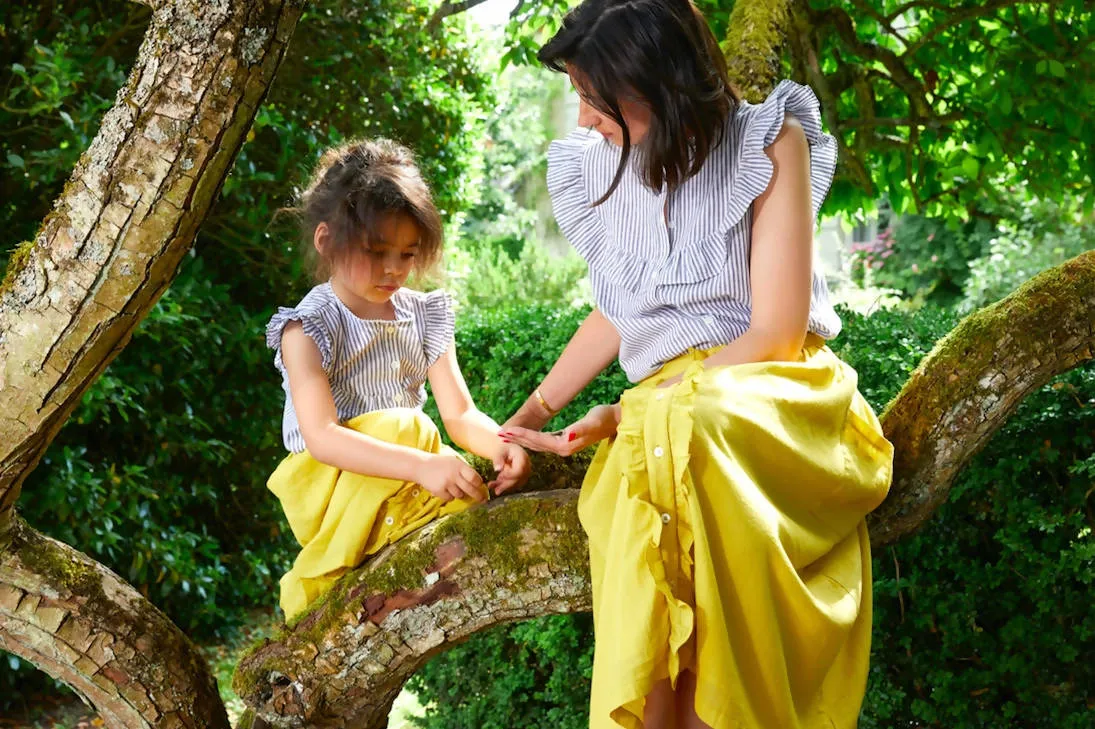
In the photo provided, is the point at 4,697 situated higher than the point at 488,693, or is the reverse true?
the point at 488,693

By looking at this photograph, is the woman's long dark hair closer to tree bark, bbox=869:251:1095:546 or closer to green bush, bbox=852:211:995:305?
tree bark, bbox=869:251:1095:546

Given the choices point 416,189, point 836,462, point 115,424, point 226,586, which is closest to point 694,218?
point 836,462

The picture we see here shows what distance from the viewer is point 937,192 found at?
5.16m

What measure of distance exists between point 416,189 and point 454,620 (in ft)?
3.08

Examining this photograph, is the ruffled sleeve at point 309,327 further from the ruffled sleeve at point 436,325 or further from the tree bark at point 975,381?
the tree bark at point 975,381

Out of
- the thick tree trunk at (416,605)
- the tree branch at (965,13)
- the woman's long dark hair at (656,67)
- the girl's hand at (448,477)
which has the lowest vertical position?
the thick tree trunk at (416,605)

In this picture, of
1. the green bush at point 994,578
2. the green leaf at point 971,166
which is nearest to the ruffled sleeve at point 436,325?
the green bush at point 994,578

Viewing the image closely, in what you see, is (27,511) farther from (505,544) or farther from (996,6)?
(996,6)

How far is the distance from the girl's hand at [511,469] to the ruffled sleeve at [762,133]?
64 centimetres

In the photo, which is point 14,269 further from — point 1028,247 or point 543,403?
point 1028,247

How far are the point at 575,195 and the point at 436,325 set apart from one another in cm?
51

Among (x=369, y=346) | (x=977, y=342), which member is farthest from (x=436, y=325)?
(x=977, y=342)

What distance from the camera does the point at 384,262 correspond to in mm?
2457

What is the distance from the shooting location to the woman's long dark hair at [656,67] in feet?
6.53
